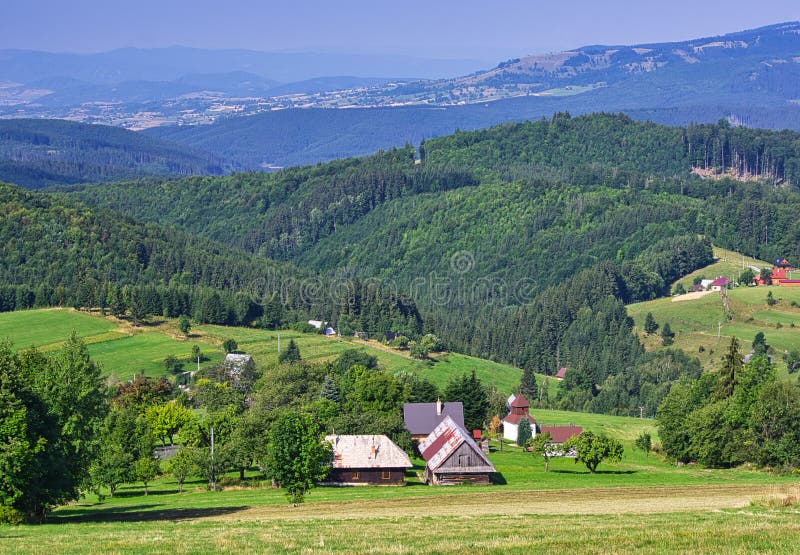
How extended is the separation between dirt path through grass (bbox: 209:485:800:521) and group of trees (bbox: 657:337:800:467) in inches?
679

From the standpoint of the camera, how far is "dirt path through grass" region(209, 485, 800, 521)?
5588 centimetres

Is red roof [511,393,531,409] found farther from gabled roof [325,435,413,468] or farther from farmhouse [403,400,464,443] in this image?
gabled roof [325,435,413,468]

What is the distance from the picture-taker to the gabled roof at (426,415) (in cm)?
10006

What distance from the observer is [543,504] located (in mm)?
61062

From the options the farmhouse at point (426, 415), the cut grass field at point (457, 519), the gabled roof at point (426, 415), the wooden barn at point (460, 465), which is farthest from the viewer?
the gabled roof at point (426, 415)

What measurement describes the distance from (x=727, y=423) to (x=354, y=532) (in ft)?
166

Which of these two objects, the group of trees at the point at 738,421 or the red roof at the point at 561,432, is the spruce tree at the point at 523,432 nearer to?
the red roof at the point at 561,432

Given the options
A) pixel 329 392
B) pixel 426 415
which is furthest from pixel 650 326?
pixel 329 392

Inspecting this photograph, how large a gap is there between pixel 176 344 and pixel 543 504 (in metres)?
96.8

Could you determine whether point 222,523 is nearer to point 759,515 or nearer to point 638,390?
point 759,515

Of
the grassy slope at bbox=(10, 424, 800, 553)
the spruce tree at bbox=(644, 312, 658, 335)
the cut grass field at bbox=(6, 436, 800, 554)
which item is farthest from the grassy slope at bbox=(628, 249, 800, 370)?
the cut grass field at bbox=(6, 436, 800, 554)

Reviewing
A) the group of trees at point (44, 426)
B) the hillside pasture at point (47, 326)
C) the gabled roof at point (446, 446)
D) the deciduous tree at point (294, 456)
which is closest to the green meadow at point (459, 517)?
the deciduous tree at point (294, 456)

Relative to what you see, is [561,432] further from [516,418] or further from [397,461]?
[397,461]

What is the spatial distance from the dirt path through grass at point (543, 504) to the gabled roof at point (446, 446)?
11.2m
